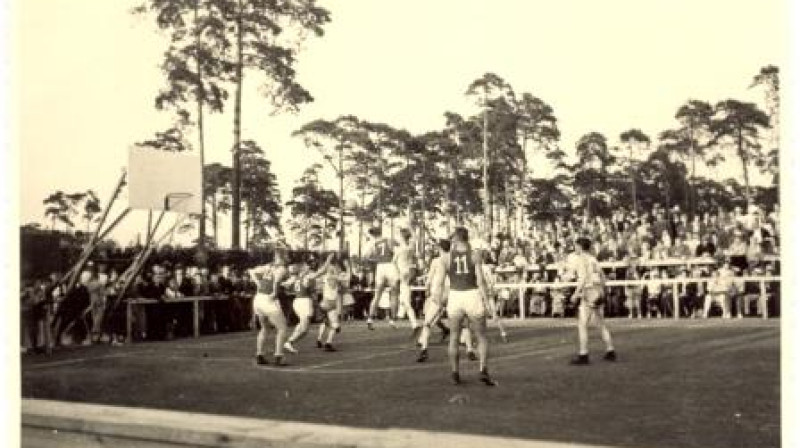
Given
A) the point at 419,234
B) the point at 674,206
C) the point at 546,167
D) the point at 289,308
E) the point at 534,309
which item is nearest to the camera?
the point at 546,167

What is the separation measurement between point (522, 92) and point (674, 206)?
11.2 feet

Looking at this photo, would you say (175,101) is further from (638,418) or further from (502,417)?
(638,418)

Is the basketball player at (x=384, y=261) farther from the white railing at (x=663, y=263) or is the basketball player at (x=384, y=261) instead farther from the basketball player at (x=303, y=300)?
the white railing at (x=663, y=263)

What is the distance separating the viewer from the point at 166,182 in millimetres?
13570

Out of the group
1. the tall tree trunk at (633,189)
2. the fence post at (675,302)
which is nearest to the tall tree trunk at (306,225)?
the tall tree trunk at (633,189)

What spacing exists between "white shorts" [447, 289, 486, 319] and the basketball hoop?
22.4 feet

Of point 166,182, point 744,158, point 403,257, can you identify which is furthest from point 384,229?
point 744,158

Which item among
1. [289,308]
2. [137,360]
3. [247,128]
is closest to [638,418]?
[247,128]

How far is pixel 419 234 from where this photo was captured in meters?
14.1

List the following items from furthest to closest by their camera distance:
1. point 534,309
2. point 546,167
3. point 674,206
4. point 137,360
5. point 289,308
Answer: point 289,308, point 534,309, point 137,360, point 674,206, point 546,167

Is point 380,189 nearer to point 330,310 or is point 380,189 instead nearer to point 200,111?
point 330,310

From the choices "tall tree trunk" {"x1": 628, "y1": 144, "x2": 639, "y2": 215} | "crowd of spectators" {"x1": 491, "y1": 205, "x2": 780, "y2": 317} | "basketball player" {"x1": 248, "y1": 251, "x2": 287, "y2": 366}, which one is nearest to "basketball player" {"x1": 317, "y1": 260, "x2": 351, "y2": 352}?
"basketball player" {"x1": 248, "y1": 251, "x2": 287, "y2": 366}

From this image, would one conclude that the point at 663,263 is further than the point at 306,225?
Yes

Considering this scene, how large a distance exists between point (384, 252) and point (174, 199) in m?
3.50
